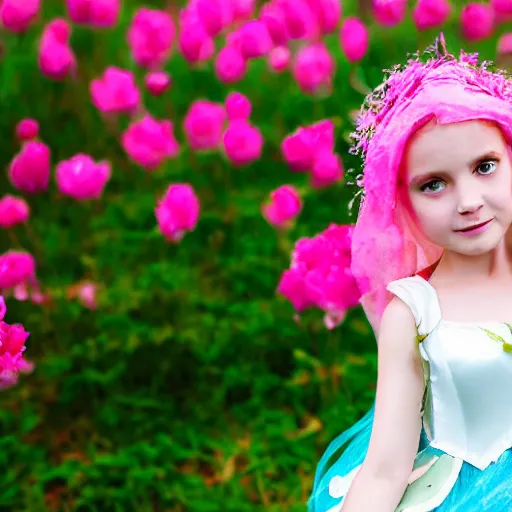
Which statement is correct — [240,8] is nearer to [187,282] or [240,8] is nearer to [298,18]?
[298,18]

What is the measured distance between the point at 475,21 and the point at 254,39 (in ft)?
2.05

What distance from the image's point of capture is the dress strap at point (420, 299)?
1398 millimetres

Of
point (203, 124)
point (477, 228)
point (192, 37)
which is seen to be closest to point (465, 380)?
point (477, 228)

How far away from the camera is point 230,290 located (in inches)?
118

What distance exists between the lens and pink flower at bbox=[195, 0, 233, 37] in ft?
10.0

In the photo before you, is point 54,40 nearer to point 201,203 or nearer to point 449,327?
point 201,203

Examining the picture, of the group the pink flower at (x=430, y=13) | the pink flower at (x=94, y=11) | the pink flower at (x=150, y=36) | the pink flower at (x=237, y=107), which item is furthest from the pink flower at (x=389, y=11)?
the pink flower at (x=94, y=11)

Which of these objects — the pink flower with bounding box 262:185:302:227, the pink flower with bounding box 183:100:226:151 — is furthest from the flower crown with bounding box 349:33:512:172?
the pink flower with bounding box 183:100:226:151

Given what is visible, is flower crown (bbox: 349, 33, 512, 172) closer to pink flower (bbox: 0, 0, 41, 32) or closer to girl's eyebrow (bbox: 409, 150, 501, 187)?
girl's eyebrow (bbox: 409, 150, 501, 187)

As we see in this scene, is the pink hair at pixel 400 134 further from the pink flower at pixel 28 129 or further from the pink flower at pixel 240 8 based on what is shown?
the pink flower at pixel 240 8

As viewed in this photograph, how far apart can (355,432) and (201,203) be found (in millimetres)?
1651

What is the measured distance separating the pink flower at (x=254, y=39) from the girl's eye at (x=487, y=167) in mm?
1666

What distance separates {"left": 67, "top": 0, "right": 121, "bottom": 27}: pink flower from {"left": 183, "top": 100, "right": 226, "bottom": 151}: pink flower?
490 millimetres

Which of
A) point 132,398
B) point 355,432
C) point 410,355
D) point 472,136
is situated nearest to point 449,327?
point 410,355
